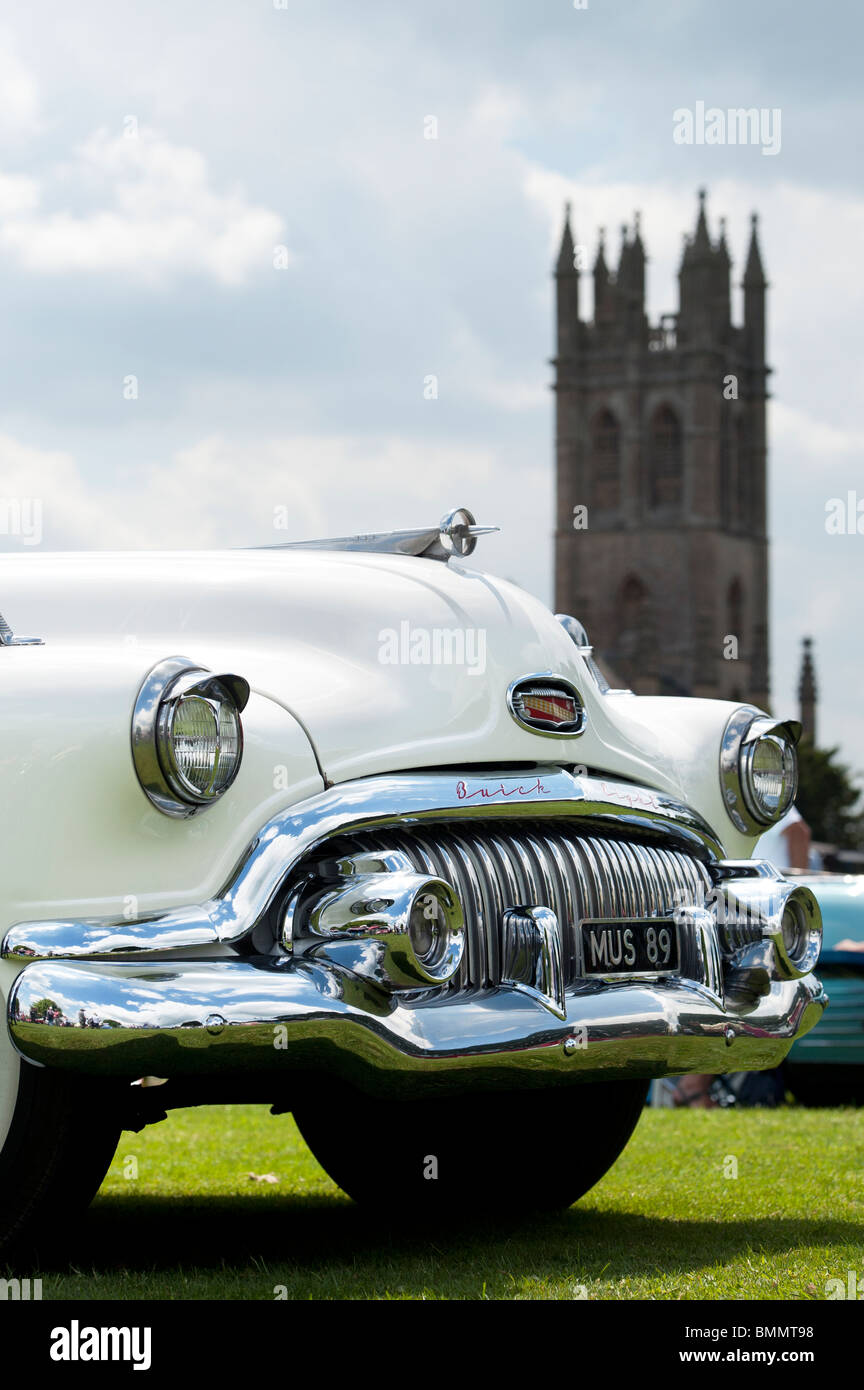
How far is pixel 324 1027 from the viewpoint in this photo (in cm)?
375

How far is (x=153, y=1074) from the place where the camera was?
3.68 meters

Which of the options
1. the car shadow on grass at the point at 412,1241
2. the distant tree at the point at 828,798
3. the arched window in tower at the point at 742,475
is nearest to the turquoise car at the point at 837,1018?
the car shadow on grass at the point at 412,1241

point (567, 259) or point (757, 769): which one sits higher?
point (567, 259)

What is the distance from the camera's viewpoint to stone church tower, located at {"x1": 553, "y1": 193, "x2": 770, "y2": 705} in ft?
358

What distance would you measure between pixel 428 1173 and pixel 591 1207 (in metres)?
0.51

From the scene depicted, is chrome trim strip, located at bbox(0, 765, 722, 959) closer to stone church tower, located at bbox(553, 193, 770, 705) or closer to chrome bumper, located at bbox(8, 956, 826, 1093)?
chrome bumper, located at bbox(8, 956, 826, 1093)

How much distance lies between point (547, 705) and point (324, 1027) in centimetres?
115

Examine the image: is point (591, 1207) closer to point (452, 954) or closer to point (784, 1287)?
point (784, 1287)

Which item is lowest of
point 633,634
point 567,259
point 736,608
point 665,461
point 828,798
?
point 828,798

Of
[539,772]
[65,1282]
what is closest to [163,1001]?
[65,1282]

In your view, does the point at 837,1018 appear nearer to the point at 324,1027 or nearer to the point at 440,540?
the point at 440,540

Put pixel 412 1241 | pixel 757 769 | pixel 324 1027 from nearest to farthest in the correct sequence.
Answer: pixel 324 1027
pixel 412 1241
pixel 757 769

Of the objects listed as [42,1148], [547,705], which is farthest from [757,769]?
[42,1148]

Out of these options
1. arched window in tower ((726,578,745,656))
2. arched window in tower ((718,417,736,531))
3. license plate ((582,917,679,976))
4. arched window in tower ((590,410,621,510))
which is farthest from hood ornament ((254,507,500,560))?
arched window in tower ((718,417,736,531))
